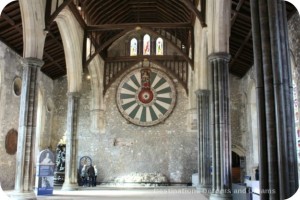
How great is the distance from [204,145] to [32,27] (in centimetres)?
736

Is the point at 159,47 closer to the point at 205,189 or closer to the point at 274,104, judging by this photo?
the point at 205,189

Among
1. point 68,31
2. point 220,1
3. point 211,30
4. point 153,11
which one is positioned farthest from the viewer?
point 153,11

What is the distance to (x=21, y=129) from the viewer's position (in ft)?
33.7

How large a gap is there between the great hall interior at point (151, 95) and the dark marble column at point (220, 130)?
27 mm

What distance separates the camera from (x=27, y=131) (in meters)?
10.2

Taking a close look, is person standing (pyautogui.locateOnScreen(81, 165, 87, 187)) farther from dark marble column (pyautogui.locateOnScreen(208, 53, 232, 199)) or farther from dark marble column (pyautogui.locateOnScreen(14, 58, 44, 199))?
dark marble column (pyautogui.locateOnScreen(208, 53, 232, 199))

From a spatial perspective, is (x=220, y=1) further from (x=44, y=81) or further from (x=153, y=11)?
(x=44, y=81)

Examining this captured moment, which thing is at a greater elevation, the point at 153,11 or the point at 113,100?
the point at 153,11

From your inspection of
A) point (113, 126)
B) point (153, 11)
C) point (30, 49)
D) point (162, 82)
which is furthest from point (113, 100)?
point (30, 49)

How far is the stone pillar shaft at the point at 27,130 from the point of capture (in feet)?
32.7

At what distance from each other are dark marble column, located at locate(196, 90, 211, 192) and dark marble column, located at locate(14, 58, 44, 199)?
620 cm

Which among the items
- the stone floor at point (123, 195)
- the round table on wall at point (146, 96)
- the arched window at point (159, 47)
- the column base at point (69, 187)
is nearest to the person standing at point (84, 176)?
the column base at point (69, 187)

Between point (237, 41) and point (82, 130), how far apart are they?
915 centimetres

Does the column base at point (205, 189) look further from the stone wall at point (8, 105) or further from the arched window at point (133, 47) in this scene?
the arched window at point (133, 47)
